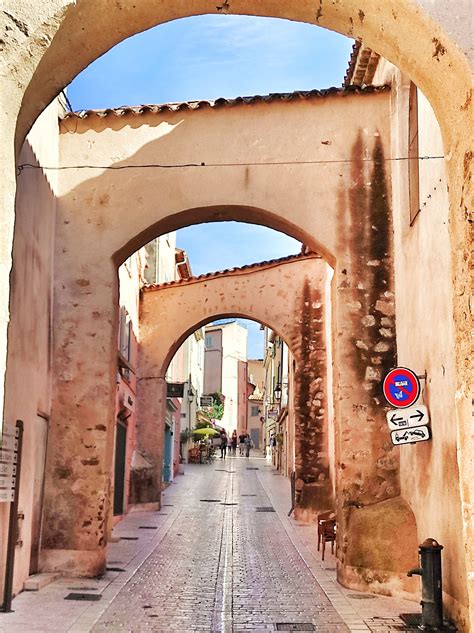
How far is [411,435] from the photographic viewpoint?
7777 mm

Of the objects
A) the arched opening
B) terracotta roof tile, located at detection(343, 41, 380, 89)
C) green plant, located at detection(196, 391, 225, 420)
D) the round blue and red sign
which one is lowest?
the round blue and red sign

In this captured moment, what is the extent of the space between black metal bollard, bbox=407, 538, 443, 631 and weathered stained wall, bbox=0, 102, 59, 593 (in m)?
4.09

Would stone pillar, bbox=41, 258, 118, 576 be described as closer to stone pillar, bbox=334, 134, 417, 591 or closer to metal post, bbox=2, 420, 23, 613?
metal post, bbox=2, 420, 23, 613

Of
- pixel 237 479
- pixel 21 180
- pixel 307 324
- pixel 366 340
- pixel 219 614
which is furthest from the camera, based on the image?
pixel 237 479

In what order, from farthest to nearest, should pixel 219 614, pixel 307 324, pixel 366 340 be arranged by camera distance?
pixel 307 324 < pixel 366 340 < pixel 219 614

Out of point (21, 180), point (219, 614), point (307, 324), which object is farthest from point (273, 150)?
point (307, 324)

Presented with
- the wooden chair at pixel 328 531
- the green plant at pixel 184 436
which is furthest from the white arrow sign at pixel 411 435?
the green plant at pixel 184 436

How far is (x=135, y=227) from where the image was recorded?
10.1 metres

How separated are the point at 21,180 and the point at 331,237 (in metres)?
3.99

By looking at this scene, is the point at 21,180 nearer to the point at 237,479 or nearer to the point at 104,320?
the point at 104,320

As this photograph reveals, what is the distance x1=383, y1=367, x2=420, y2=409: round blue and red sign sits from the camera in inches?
308

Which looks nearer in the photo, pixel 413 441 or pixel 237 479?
pixel 413 441

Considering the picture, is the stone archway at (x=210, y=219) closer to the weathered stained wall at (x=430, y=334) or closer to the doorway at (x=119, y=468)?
the weathered stained wall at (x=430, y=334)

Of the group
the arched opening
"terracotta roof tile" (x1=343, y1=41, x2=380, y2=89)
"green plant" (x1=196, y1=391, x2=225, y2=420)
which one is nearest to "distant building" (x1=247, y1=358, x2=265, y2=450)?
"green plant" (x1=196, y1=391, x2=225, y2=420)
